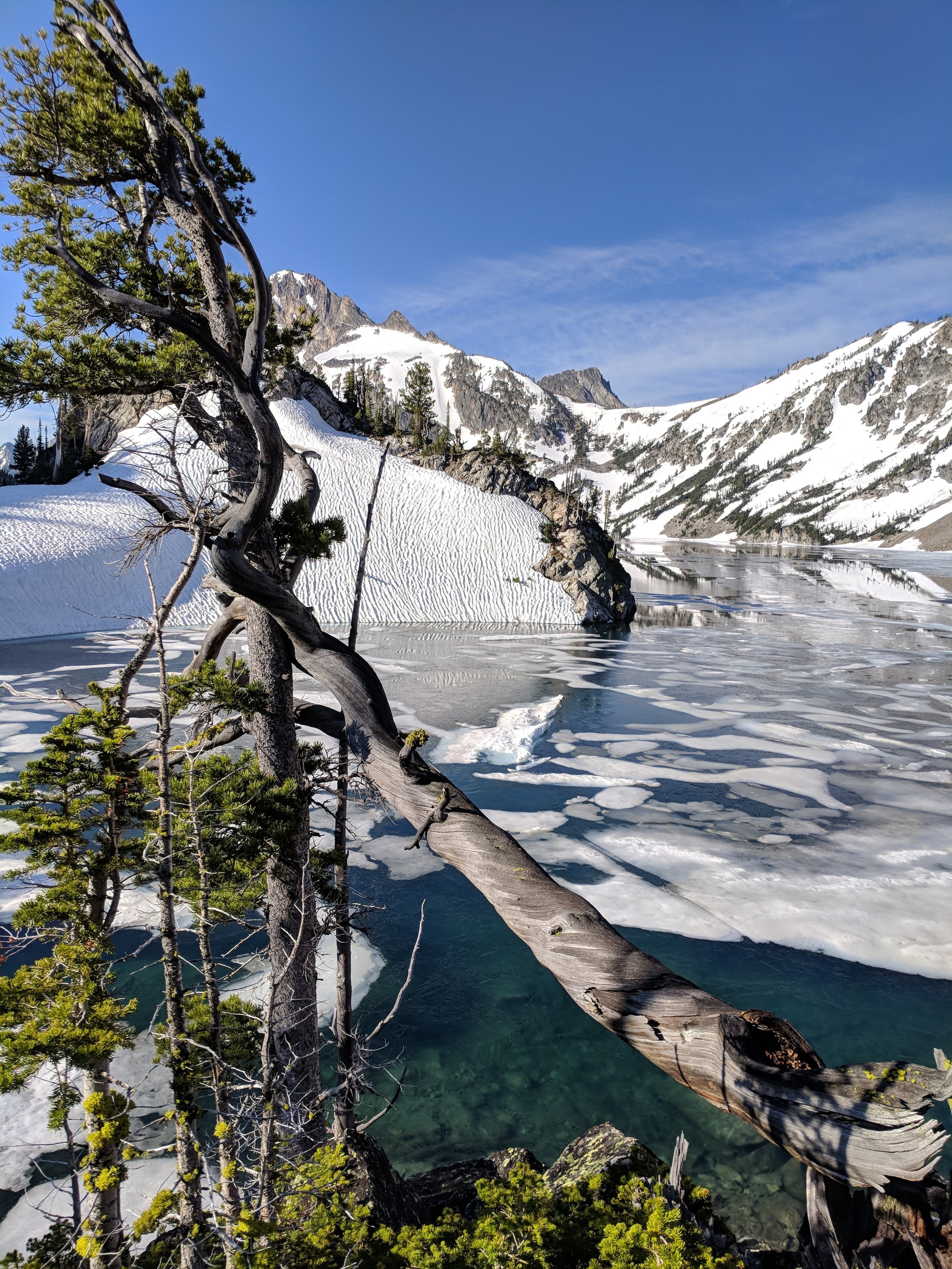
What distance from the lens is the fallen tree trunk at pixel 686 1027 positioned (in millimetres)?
1535

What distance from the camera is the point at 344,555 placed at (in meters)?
37.5

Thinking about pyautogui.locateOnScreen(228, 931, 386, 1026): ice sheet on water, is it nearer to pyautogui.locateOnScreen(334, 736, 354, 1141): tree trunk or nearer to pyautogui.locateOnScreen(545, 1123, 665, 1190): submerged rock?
pyautogui.locateOnScreen(334, 736, 354, 1141): tree trunk

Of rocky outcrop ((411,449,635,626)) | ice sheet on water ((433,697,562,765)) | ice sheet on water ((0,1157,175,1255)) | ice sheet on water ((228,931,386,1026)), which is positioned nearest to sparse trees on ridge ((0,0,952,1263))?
ice sheet on water ((0,1157,175,1255))

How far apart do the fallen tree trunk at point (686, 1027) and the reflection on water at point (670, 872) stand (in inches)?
167

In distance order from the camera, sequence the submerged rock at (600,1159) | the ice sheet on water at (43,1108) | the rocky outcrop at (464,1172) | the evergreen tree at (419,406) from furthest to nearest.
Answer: the evergreen tree at (419,406) < the ice sheet on water at (43,1108) < the submerged rock at (600,1159) < the rocky outcrop at (464,1172)

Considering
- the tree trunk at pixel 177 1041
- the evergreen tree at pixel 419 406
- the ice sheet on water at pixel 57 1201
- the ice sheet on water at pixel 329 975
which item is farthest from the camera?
the evergreen tree at pixel 419 406

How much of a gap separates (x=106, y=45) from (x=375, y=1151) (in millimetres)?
5736

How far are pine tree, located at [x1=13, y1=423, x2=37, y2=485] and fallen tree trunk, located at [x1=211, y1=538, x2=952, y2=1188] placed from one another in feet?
201

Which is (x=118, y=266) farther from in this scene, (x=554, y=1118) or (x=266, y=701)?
(x=554, y=1118)

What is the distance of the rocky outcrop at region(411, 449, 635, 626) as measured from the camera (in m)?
36.9

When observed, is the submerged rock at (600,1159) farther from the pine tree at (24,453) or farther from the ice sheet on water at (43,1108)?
the pine tree at (24,453)

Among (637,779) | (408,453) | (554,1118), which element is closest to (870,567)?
(408,453)

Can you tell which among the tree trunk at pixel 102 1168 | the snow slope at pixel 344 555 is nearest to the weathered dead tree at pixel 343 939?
the tree trunk at pixel 102 1168

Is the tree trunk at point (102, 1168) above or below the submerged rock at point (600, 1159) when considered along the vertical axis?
above
